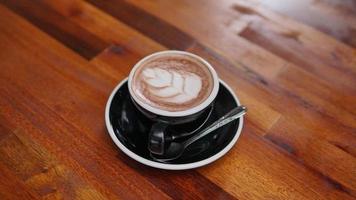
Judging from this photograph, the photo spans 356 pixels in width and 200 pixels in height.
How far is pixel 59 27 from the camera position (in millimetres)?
789

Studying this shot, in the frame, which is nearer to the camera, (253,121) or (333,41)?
(253,121)

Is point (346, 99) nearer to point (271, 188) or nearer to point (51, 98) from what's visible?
point (271, 188)

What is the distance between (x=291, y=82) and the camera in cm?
73

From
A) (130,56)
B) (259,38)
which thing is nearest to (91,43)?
(130,56)

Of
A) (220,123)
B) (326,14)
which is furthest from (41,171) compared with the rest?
(326,14)

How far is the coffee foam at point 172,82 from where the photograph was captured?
0.57 meters

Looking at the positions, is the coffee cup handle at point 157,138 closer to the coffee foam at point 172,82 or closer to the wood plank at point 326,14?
the coffee foam at point 172,82

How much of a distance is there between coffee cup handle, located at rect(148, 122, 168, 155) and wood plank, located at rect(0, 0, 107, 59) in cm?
29

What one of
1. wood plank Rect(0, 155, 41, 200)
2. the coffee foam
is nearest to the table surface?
wood plank Rect(0, 155, 41, 200)

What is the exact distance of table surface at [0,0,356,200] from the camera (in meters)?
0.55

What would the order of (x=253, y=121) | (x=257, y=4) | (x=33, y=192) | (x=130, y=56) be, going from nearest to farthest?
(x=33, y=192), (x=253, y=121), (x=130, y=56), (x=257, y=4)

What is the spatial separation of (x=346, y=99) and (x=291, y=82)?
11 cm

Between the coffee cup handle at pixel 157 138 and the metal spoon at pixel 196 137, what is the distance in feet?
0.08

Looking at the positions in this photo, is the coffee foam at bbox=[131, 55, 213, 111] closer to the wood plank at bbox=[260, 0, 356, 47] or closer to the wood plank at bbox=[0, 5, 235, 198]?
the wood plank at bbox=[0, 5, 235, 198]
